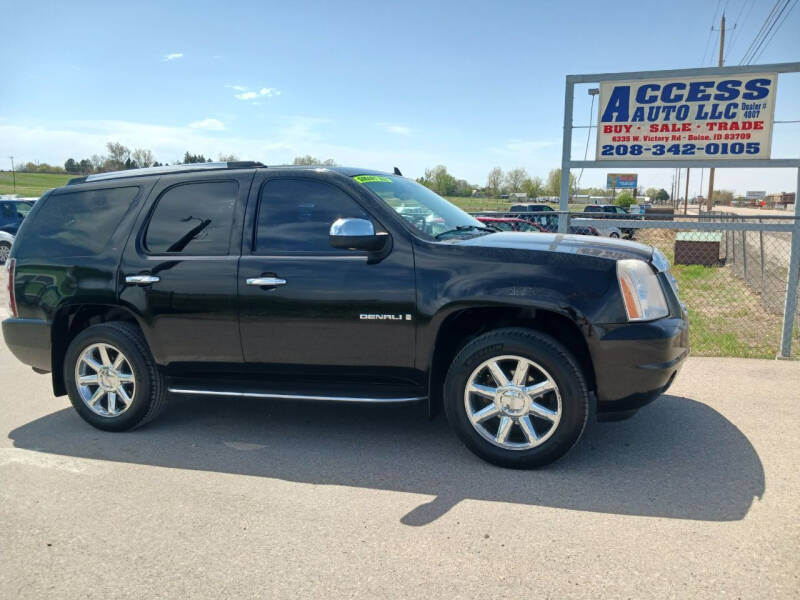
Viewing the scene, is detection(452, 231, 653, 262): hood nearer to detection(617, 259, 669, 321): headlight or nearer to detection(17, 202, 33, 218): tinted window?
detection(617, 259, 669, 321): headlight

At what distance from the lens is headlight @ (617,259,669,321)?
3719 mm

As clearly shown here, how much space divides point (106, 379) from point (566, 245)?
347 cm

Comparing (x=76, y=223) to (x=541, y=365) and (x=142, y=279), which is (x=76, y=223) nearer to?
(x=142, y=279)

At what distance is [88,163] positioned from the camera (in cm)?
10031

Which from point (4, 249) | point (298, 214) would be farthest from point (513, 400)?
point (4, 249)

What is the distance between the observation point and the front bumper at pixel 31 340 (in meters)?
4.93

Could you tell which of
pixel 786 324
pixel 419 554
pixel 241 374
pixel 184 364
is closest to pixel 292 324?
pixel 241 374

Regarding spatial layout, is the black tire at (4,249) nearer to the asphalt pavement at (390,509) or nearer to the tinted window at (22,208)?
the tinted window at (22,208)

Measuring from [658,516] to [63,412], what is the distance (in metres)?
4.67

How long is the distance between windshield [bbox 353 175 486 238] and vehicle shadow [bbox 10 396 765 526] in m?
1.48

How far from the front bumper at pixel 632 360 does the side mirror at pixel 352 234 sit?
147 cm

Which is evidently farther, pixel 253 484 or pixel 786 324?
pixel 786 324

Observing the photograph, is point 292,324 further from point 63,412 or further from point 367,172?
point 63,412

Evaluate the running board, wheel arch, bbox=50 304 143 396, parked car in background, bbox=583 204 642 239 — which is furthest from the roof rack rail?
parked car in background, bbox=583 204 642 239
